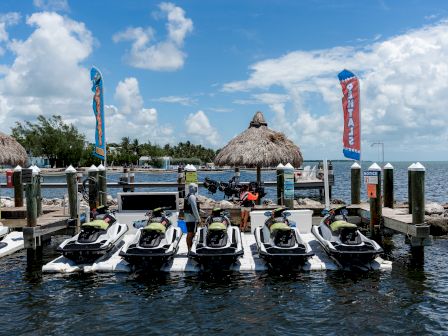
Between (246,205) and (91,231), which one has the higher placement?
(246,205)

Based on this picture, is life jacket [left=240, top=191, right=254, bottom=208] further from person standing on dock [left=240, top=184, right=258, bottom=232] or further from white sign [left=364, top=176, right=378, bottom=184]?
white sign [left=364, top=176, right=378, bottom=184]

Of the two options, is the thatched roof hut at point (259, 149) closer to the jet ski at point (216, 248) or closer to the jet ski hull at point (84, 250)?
the jet ski at point (216, 248)

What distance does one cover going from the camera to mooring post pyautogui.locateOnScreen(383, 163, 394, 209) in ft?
49.1

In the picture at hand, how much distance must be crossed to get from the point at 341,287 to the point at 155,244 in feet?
13.8

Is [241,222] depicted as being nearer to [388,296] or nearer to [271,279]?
[271,279]

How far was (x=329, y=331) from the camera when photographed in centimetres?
727

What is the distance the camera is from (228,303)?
336 inches

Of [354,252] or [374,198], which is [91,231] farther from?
[374,198]

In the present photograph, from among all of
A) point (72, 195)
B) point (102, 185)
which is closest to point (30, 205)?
point (72, 195)

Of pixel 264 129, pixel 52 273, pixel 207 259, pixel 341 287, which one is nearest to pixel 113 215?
pixel 52 273

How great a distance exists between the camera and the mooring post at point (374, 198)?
43.7 ft

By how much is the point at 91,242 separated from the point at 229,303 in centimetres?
411

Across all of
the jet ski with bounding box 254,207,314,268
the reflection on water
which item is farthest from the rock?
the jet ski with bounding box 254,207,314,268

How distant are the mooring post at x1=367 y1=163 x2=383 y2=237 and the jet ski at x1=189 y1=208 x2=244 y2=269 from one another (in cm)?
460
